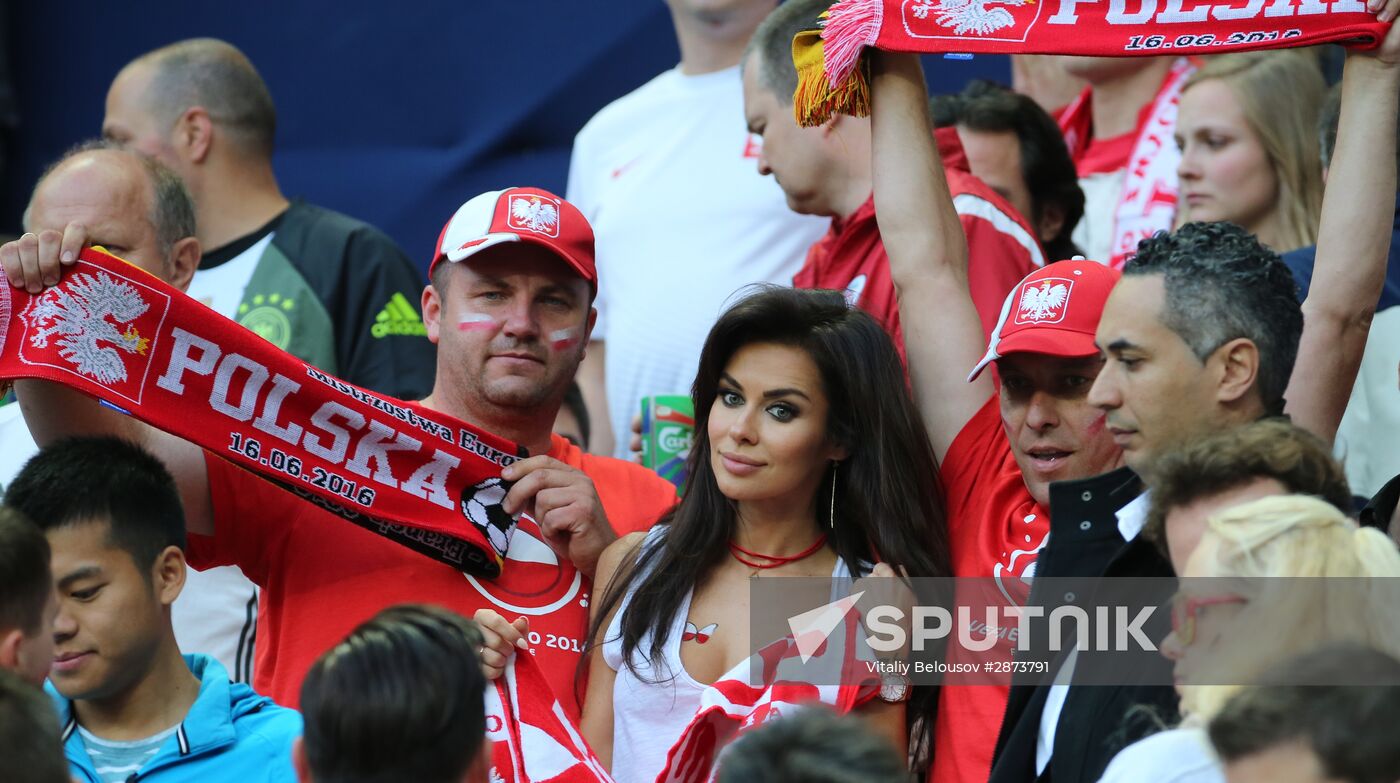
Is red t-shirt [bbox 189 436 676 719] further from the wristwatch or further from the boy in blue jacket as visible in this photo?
the wristwatch

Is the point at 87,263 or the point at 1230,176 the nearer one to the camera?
the point at 87,263

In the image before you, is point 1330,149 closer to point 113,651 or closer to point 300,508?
point 300,508

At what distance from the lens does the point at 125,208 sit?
4223 mm

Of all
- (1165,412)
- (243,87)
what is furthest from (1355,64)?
(243,87)

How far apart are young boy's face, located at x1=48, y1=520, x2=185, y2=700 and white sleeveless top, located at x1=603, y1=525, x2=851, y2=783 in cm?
86

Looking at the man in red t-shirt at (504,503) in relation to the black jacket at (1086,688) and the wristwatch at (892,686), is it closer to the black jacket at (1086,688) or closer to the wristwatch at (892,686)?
the wristwatch at (892,686)

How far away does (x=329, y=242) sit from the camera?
515cm

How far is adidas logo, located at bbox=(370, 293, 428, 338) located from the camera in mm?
5055

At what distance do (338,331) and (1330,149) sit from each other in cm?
258

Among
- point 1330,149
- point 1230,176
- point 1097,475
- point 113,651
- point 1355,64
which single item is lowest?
point 113,651

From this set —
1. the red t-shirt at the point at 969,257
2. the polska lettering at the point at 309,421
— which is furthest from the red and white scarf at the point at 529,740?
the red t-shirt at the point at 969,257

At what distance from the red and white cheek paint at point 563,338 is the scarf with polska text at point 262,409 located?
23 centimetres

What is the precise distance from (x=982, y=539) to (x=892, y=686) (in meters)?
0.33

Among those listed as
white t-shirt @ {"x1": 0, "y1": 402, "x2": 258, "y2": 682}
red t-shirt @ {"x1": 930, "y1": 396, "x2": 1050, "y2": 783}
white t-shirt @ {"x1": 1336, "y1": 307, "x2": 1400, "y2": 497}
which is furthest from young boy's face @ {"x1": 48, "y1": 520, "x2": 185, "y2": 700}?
white t-shirt @ {"x1": 1336, "y1": 307, "x2": 1400, "y2": 497}
